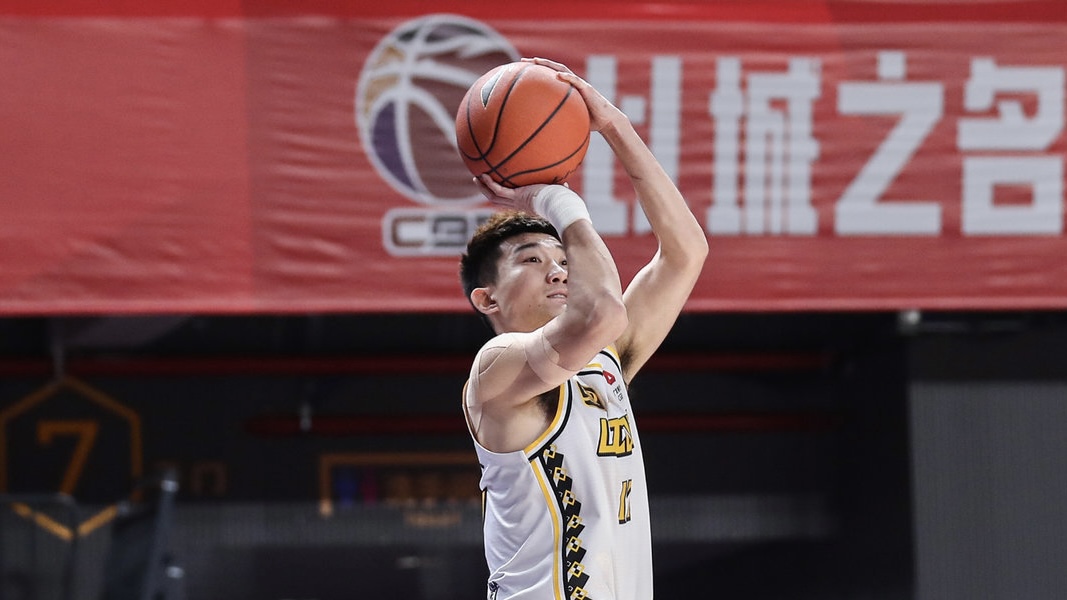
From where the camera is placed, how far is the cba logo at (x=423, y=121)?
6090 mm

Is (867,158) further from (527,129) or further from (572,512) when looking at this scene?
(572,512)

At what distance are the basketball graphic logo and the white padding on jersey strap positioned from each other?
342 cm

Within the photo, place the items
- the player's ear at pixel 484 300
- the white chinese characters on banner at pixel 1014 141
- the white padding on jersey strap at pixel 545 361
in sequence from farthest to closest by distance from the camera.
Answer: the white chinese characters on banner at pixel 1014 141 < the player's ear at pixel 484 300 < the white padding on jersey strap at pixel 545 361

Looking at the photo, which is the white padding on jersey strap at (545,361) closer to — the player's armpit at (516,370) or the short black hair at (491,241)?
the player's armpit at (516,370)

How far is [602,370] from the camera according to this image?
3062 millimetres

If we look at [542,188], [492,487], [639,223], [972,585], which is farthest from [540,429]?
[972,585]

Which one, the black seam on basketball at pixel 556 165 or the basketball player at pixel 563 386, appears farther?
the black seam on basketball at pixel 556 165

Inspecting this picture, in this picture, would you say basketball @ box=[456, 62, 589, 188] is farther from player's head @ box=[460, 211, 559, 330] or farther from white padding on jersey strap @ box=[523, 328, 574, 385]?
white padding on jersey strap @ box=[523, 328, 574, 385]

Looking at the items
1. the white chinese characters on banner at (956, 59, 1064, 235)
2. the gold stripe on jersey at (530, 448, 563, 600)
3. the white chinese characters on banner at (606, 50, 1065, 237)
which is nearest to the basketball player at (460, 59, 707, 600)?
the gold stripe on jersey at (530, 448, 563, 600)

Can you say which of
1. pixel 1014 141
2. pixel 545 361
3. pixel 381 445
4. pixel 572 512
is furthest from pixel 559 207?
pixel 381 445

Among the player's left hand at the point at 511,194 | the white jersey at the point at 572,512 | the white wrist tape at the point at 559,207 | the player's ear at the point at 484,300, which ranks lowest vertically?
the white jersey at the point at 572,512

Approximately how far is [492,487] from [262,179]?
11.1 ft

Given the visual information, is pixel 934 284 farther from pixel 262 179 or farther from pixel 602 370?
pixel 602 370

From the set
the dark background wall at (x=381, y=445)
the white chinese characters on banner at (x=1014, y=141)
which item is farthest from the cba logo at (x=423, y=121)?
the white chinese characters on banner at (x=1014, y=141)
